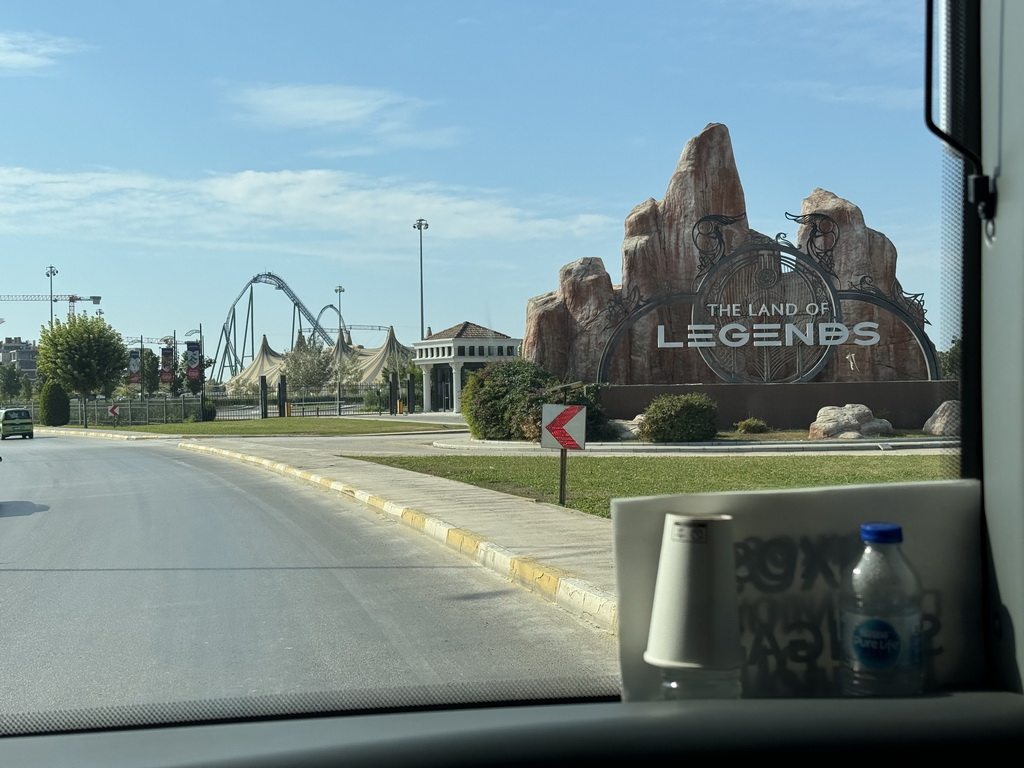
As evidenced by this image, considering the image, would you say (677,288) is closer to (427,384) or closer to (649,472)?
(427,384)

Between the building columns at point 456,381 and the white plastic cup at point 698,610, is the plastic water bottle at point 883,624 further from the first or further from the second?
the building columns at point 456,381

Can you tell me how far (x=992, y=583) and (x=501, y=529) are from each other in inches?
327

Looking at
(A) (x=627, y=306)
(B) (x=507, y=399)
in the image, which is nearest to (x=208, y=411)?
(A) (x=627, y=306)

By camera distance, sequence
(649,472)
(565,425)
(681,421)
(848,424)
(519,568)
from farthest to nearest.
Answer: (848,424) < (681,421) < (649,472) < (565,425) < (519,568)

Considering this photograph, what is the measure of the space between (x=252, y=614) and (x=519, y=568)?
243 cm

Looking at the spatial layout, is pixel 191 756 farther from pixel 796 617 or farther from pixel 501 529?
pixel 501 529

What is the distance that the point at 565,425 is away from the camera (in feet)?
42.5

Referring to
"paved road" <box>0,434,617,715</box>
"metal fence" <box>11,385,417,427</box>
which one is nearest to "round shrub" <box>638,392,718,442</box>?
"paved road" <box>0,434,617,715</box>

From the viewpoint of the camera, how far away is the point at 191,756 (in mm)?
2594

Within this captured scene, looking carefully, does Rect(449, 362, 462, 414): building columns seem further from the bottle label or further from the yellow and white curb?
the bottle label

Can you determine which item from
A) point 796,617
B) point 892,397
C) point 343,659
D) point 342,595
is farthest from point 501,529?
point 892,397

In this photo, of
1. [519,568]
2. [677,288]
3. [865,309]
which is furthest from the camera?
[677,288]

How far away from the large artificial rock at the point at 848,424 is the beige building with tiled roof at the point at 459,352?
32.0 meters

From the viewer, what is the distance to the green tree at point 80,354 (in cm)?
6894
